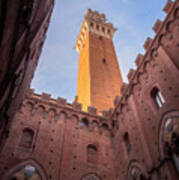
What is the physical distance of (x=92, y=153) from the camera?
462 inches

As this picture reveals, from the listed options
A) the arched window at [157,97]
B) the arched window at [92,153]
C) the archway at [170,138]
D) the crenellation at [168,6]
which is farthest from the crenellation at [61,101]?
the crenellation at [168,6]

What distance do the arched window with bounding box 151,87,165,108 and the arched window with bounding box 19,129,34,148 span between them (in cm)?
643

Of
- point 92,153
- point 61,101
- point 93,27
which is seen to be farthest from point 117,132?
point 93,27

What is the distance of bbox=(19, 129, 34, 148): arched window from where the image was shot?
34.4ft

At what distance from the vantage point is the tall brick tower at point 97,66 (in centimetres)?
1826

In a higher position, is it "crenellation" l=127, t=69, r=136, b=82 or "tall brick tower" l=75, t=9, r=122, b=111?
"tall brick tower" l=75, t=9, r=122, b=111

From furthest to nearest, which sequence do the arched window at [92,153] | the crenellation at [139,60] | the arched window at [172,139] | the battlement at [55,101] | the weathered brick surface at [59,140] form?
the battlement at [55,101]
the crenellation at [139,60]
the arched window at [92,153]
the weathered brick surface at [59,140]
the arched window at [172,139]

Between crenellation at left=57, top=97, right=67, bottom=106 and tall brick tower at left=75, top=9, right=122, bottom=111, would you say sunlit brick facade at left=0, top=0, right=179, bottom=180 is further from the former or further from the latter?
tall brick tower at left=75, top=9, right=122, bottom=111

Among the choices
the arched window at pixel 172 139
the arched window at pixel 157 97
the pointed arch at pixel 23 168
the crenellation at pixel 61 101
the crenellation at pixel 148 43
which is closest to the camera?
the arched window at pixel 172 139

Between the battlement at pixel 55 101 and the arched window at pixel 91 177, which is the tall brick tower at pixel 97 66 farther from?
the arched window at pixel 91 177

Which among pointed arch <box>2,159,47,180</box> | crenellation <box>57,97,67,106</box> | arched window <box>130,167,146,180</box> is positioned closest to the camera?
pointed arch <box>2,159,47,180</box>

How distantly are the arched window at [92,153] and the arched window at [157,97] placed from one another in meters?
4.47

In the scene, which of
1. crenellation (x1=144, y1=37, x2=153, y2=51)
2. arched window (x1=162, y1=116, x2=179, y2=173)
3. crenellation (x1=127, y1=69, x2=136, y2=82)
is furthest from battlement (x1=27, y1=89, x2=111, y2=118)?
arched window (x1=162, y1=116, x2=179, y2=173)

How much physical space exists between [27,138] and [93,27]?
825 inches
